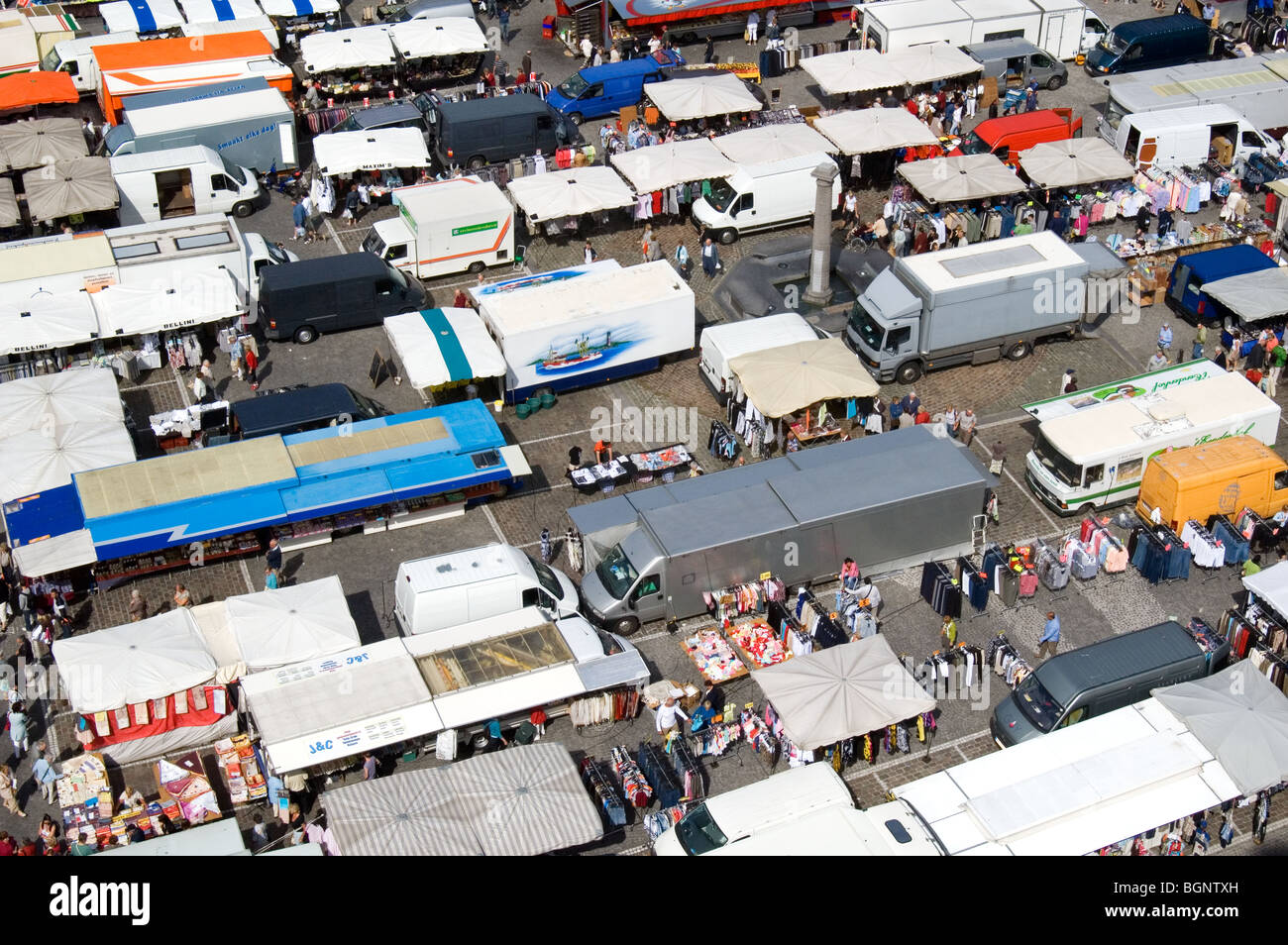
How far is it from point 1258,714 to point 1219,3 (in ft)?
136

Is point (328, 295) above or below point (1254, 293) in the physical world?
above

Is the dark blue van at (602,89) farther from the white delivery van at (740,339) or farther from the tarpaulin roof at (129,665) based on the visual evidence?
the tarpaulin roof at (129,665)

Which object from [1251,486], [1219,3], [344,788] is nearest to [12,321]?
[344,788]

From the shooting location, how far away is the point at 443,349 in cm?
3656

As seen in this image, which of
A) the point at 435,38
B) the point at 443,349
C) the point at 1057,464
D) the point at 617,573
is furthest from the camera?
the point at 435,38

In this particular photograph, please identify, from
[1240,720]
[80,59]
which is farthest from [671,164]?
[1240,720]

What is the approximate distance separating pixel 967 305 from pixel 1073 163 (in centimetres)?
1049

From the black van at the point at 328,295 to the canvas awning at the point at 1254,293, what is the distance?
2282cm

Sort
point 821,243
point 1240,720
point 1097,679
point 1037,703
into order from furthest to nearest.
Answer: point 821,243
point 1037,703
point 1097,679
point 1240,720

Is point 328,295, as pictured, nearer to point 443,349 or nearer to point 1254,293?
point 443,349

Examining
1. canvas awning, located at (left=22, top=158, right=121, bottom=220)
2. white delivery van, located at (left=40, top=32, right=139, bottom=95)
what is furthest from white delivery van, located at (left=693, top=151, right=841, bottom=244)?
white delivery van, located at (left=40, top=32, right=139, bottom=95)

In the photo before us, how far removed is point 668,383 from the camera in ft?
127

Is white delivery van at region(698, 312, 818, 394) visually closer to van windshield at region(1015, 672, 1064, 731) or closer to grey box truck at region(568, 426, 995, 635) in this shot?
grey box truck at region(568, 426, 995, 635)

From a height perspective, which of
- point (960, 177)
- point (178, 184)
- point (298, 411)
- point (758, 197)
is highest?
point (960, 177)
